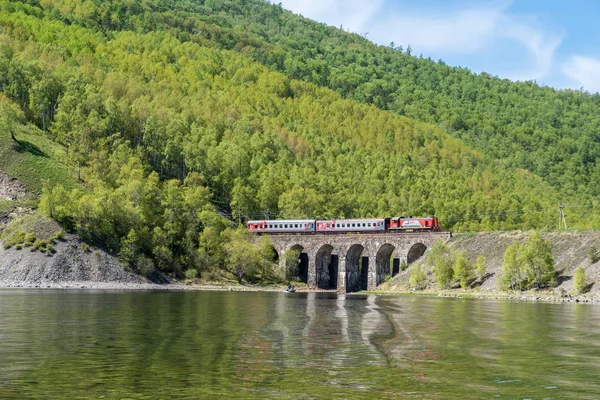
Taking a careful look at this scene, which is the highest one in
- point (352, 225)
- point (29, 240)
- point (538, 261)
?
point (352, 225)

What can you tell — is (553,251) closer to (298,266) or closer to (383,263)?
(383,263)

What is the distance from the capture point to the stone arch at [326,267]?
5876 inches

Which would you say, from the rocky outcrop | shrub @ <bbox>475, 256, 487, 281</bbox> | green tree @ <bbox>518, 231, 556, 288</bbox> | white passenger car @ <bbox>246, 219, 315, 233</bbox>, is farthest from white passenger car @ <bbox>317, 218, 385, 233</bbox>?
the rocky outcrop

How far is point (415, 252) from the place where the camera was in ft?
459

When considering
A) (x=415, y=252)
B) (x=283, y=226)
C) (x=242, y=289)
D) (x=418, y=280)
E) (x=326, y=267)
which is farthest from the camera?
(x=283, y=226)

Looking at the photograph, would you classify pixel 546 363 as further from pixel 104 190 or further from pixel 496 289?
pixel 104 190

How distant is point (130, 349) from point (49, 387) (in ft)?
36.6

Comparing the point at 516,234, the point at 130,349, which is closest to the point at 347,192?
the point at 516,234

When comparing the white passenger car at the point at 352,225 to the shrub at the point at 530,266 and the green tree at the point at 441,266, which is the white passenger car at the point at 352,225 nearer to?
the green tree at the point at 441,266

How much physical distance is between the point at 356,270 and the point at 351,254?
4.36 metres

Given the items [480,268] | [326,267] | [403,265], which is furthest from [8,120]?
[480,268]

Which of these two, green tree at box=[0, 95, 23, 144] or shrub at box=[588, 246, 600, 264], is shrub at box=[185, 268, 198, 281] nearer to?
green tree at box=[0, 95, 23, 144]

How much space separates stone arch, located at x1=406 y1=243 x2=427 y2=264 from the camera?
138m

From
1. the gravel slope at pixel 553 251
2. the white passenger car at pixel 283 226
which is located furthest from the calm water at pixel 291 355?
the white passenger car at pixel 283 226
